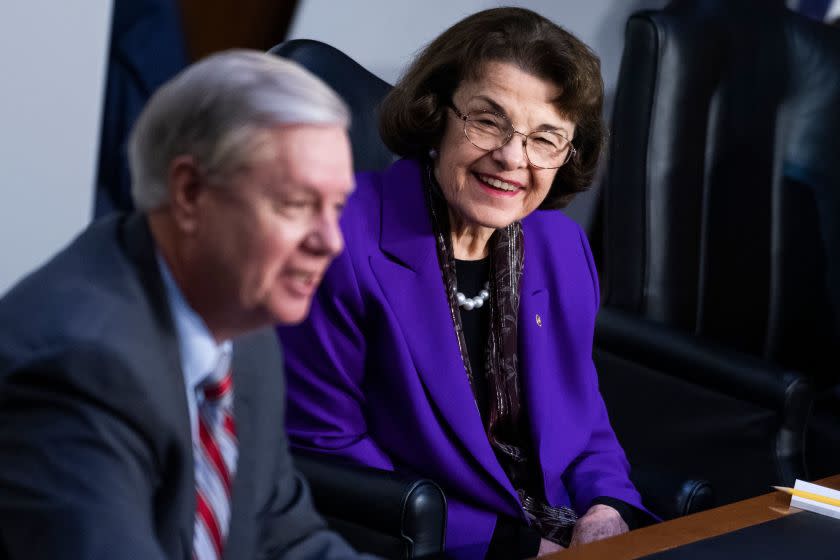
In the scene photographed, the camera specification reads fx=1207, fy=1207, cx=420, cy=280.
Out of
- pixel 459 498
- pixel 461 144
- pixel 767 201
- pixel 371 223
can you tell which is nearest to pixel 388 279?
pixel 371 223

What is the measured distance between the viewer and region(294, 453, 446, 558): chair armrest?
68.3 inches

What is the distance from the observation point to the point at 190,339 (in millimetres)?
1159

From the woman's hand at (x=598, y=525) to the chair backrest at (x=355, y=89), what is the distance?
769mm

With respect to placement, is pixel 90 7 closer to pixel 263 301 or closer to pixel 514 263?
pixel 514 263

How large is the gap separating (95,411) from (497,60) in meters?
1.13

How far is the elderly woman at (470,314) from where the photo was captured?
1.94 m

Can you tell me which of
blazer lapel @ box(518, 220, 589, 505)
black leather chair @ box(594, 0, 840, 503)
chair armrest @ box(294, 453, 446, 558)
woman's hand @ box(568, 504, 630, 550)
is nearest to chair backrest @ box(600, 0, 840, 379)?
black leather chair @ box(594, 0, 840, 503)

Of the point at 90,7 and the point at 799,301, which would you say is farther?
the point at 799,301

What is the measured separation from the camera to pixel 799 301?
3.05 metres

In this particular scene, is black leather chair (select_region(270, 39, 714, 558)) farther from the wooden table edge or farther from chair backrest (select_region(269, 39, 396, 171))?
chair backrest (select_region(269, 39, 396, 171))

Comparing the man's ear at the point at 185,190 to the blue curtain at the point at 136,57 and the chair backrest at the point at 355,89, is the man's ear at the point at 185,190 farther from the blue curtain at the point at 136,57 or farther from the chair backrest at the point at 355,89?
the blue curtain at the point at 136,57

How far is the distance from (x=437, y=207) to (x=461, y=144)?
0.14 meters

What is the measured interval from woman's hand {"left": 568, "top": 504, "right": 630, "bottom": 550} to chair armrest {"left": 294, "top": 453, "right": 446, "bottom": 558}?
28 cm

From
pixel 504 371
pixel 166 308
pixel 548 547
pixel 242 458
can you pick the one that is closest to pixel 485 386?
pixel 504 371
